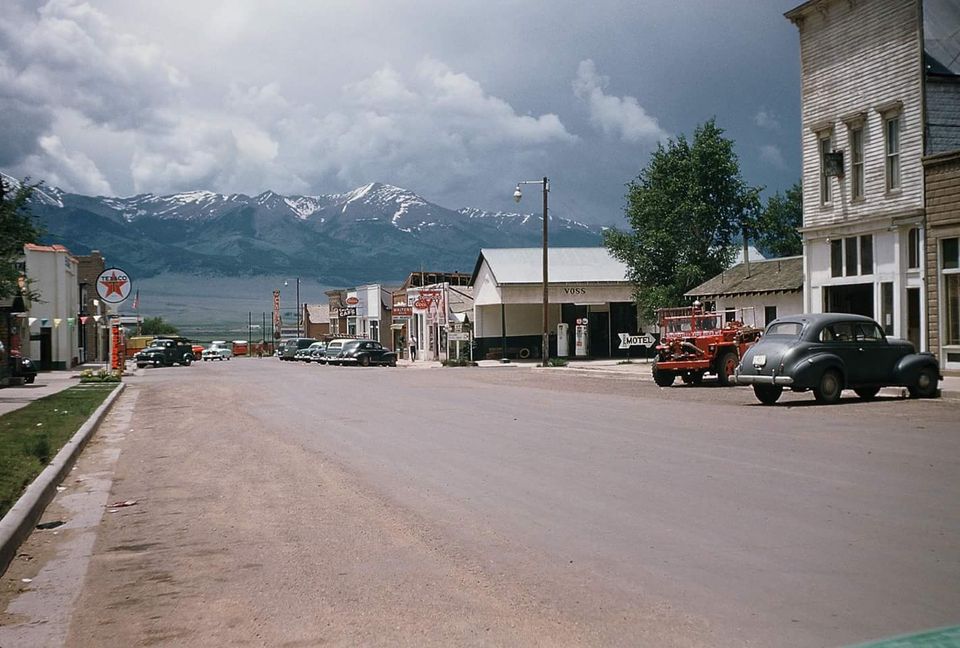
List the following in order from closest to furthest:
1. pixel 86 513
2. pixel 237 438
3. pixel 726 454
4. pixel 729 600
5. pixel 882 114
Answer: pixel 729 600, pixel 86 513, pixel 726 454, pixel 237 438, pixel 882 114

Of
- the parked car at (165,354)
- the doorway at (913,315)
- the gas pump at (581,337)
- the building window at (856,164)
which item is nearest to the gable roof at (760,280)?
the building window at (856,164)

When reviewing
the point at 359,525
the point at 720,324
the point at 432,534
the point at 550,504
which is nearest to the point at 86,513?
the point at 359,525

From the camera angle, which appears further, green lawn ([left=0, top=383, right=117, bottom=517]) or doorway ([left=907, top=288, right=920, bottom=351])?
doorway ([left=907, top=288, right=920, bottom=351])

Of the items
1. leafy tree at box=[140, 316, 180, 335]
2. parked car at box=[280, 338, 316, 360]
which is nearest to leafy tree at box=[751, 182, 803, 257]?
parked car at box=[280, 338, 316, 360]

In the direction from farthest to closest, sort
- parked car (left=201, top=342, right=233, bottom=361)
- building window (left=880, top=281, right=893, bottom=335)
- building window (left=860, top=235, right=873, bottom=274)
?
parked car (left=201, top=342, right=233, bottom=361) → building window (left=860, top=235, right=873, bottom=274) → building window (left=880, top=281, right=893, bottom=335)

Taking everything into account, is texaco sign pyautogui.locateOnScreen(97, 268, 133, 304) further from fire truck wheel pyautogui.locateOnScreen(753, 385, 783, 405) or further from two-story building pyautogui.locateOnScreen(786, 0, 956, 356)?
two-story building pyautogui.locateOnScreen(786, 0, 956, 356)

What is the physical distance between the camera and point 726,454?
490 inches

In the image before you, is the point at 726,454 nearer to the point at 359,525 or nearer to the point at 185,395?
the point at 359,525

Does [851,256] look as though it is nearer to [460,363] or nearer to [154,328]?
[460,363]

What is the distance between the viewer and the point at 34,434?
15.7 m

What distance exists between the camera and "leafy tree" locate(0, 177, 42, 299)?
25.0 metres

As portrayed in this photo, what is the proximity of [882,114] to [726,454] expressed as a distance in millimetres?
19784

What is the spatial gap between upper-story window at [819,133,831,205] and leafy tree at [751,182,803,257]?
818 inches

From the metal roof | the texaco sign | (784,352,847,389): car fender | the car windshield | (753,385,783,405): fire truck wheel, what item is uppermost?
the metal roof
